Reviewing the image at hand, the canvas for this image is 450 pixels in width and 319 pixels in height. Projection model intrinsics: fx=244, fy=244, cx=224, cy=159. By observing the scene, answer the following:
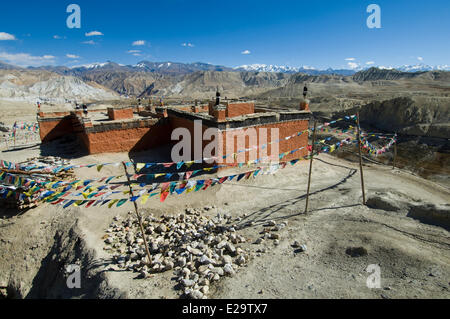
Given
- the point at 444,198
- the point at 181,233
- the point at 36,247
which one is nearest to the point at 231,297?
the point at 181,233

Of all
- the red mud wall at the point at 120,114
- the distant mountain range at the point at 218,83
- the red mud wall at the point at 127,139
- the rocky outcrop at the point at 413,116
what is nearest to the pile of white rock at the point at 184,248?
the red mud wall at the point at 127,139

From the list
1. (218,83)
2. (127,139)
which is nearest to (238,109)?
(127,139)

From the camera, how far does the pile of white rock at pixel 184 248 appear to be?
5.19 meters

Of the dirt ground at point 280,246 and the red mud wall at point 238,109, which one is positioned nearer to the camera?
the dirt ground at point 280,246

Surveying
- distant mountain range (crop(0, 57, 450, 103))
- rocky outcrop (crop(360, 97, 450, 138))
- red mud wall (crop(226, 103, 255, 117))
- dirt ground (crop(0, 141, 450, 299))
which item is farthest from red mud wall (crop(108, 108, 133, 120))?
distant mountain range (crop(0, 57, 450, 103))

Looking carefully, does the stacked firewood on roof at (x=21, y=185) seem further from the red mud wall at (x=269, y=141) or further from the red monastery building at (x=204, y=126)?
the red mud wall at (x=269, y=141)

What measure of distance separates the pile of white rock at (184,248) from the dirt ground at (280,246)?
0.22 metres

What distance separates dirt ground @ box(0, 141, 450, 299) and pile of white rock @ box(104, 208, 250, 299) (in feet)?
0.72

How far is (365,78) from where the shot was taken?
119312mm

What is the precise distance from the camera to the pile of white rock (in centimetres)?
519

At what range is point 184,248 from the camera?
6.21 metres
